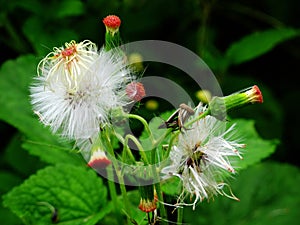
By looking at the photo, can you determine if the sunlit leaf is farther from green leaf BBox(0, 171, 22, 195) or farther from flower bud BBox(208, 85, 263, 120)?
flower bud BBox(208, 85, 263, 120)

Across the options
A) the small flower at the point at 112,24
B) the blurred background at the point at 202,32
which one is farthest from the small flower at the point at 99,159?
the blurred background at the point at 202,32

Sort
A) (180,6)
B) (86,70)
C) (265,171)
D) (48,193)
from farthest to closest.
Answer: (180,6), (265,171), (48,193), (86,70)

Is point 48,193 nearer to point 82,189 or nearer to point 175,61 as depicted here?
point 82,189

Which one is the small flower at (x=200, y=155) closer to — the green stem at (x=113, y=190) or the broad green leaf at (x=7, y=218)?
the green stem at (x=113, y=190)

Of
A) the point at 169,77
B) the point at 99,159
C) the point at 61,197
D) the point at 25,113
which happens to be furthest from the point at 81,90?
the point at 169,77

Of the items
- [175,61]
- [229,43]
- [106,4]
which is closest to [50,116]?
[175,61]
